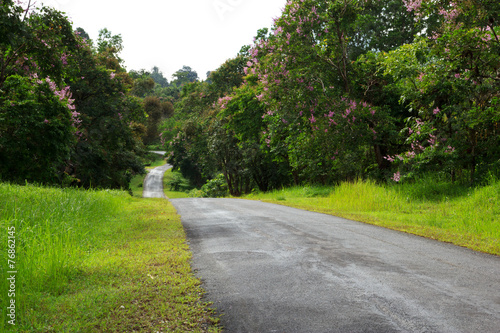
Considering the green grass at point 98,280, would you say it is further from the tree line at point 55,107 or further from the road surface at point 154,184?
the road surface at point 154,184

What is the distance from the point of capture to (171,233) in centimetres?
744

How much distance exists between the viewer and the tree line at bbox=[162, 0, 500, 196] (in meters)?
10.6

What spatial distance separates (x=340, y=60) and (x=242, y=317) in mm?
15400

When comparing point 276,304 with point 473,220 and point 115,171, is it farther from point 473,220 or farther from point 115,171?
point 115,171

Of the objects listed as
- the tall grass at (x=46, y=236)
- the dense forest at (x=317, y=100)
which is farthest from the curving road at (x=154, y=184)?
the tall grass at (x=46, y=236)

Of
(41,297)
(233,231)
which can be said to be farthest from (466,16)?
(41,297)

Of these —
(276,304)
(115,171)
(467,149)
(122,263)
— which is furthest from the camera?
(115,171)

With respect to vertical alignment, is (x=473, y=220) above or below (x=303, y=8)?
below

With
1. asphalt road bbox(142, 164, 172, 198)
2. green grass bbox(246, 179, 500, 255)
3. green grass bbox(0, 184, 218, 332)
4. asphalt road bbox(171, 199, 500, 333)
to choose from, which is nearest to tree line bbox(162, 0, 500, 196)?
green grass bbox(246, 179, 500, 255)

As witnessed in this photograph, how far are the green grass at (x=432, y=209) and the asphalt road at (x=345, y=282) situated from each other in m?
1.00

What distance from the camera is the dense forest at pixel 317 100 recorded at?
10203 millimetres

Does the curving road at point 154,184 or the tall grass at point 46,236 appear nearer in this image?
the tall grass at point 46,236

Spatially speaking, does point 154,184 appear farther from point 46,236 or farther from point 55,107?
point 46,236

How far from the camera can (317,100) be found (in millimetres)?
15766
